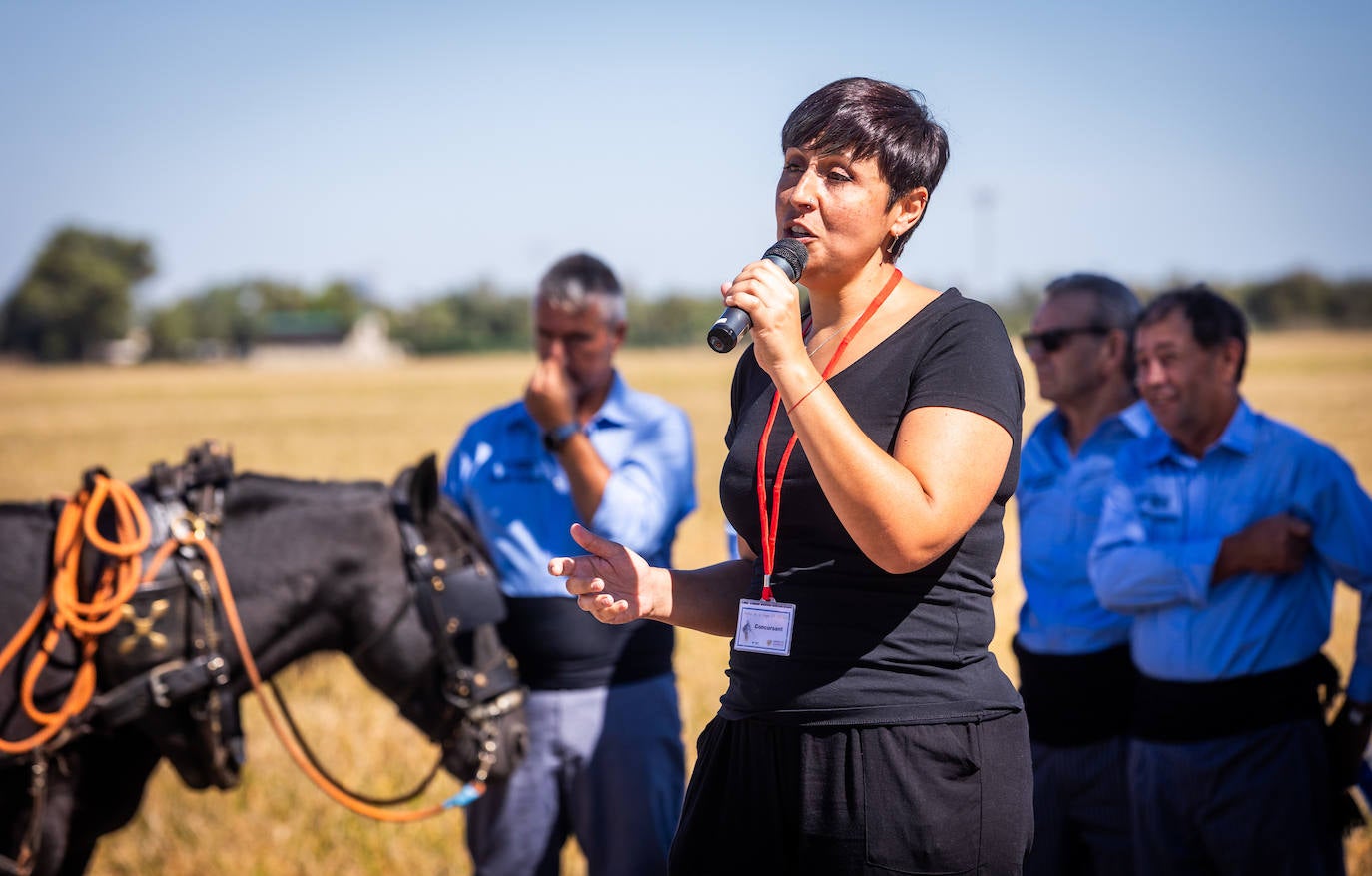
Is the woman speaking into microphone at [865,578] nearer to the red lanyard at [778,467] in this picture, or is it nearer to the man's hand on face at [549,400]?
the red lanyard at [778,467]

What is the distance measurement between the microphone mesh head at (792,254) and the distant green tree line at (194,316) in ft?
209

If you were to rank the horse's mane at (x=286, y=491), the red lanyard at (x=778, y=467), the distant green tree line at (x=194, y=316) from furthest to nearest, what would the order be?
the distant green tree line at (x=194, y=316), the horse's mane at (x=286, y=491), the red lanyard at (x=778, y=467)

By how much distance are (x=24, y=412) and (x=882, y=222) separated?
4684 cm

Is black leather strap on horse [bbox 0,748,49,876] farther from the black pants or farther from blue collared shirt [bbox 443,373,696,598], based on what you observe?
the black pants

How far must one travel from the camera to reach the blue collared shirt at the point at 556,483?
12.5 feet

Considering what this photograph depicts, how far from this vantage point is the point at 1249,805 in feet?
10.7

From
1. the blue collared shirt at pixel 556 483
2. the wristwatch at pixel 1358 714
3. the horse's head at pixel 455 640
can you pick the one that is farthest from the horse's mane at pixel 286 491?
the wristwatch at pixel 1358 714

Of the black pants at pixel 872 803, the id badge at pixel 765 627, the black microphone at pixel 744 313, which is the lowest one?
the black pants at pixel 872 803

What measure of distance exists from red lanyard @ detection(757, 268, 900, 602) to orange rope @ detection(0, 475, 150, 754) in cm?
216

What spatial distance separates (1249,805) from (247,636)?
117 inches

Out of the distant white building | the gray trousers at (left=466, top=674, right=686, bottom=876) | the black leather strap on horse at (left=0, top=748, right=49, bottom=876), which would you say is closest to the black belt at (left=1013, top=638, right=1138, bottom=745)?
the gray trousers at (left=466, top=674, right=686, bottom=876)

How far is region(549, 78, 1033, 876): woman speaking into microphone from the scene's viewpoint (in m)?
1.90

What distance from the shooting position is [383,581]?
3744 millimetres

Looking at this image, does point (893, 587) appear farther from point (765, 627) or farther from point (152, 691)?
point (152, 691)
